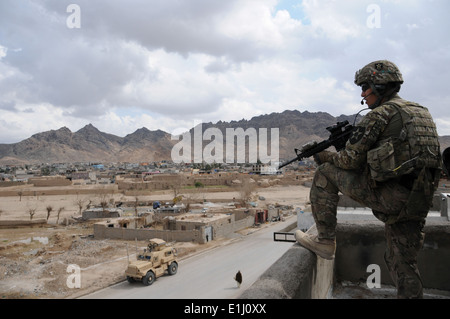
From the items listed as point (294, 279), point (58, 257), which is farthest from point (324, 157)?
point (58, 257)

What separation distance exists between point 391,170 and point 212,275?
51.7 ft

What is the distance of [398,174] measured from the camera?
2168 mm

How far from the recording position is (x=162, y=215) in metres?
31.8

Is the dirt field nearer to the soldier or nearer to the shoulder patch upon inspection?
the soldier

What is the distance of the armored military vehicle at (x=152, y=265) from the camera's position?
51.2ft

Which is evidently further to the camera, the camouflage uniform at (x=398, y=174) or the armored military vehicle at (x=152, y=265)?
the armored military vehicle at (x=152, y=265)

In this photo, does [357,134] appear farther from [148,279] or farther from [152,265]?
[152,265]

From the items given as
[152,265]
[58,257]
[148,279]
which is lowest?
[58,257]

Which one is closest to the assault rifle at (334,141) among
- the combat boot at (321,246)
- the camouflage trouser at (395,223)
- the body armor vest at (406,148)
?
the camouflage trouser at (395,223)

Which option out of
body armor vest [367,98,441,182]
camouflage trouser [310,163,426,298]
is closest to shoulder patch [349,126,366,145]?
body armor vest [367,98,441,182]

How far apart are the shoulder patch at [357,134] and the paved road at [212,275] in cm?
931

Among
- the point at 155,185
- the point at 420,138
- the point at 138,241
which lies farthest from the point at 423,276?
the point at 155,185

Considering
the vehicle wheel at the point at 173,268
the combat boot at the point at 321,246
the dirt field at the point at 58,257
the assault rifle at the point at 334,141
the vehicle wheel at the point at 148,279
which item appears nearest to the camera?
the combat boot at the point at 321,246

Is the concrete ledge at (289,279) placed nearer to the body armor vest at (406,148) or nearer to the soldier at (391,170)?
the soldier at (391,170)
